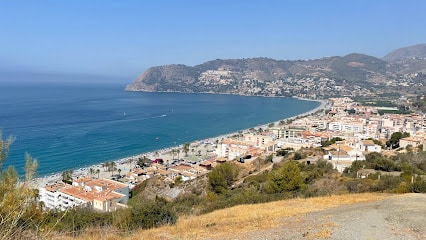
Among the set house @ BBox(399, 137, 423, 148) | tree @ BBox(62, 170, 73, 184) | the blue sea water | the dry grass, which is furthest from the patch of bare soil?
house @ BBox(399, 137, 423, 148)

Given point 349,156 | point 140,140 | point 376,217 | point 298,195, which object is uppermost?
→ point 376,217

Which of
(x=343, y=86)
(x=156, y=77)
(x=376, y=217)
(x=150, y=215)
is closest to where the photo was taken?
(x=376, y=217)

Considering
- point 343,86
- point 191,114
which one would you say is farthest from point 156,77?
point 191,114

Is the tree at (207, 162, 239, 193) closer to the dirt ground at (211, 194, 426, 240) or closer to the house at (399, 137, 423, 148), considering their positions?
the dirt ground at (211, 194, 426, 240)

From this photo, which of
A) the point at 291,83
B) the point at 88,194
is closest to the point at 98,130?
the point at 88,194

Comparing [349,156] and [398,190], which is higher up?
[398,190]

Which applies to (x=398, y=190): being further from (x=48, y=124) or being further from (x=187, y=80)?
(x=187, y=80)

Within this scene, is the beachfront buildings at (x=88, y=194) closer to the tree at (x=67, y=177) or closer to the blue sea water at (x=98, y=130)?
the tree at (x=67, y=177)

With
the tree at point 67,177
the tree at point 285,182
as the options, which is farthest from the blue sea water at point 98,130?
the tree at point 285,182
